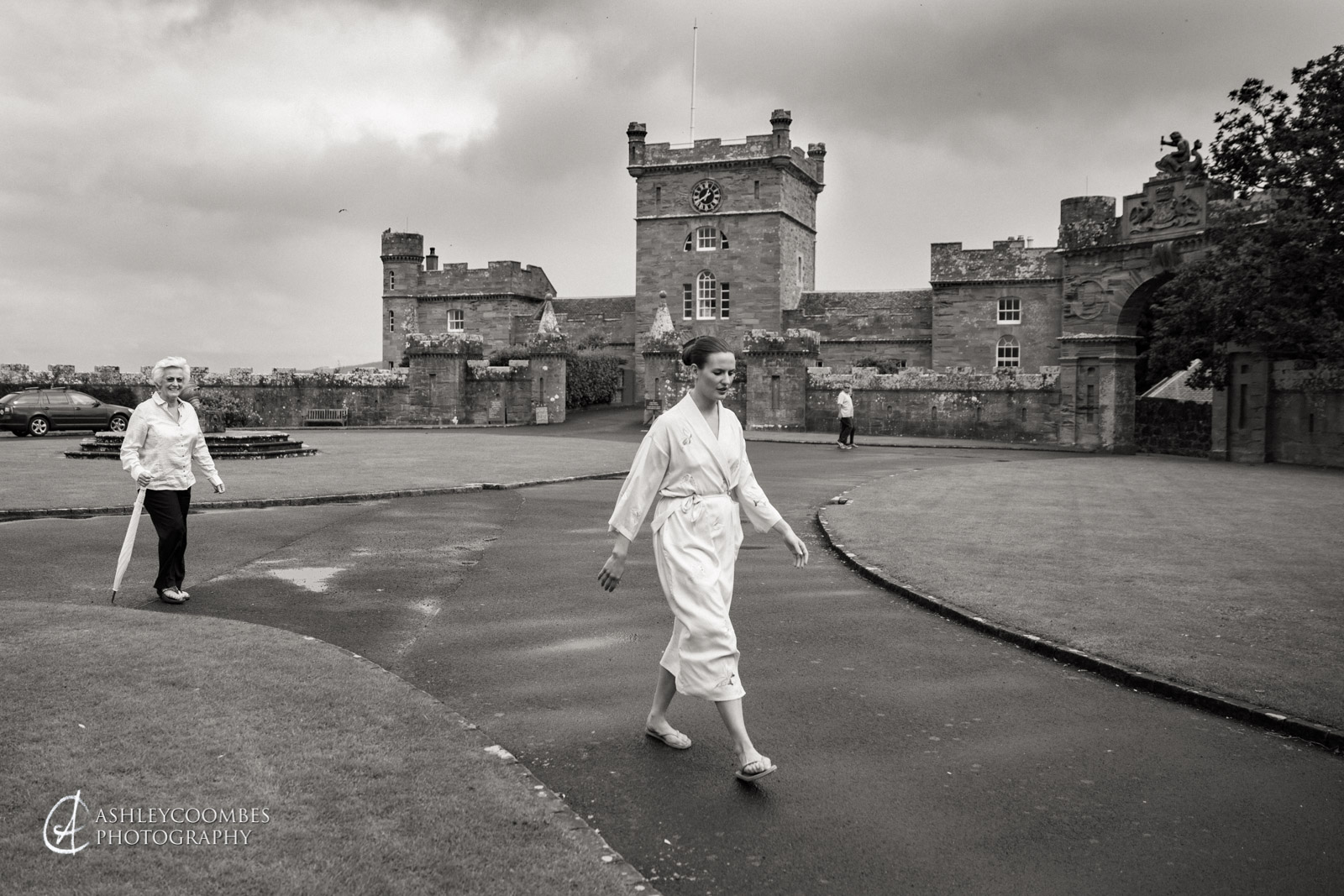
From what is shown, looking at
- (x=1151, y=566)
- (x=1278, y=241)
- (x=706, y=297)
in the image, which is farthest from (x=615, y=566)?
(x=706, y=297)

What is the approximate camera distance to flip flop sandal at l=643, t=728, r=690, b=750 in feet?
16.6

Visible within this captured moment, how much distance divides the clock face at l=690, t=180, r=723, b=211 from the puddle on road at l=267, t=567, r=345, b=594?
1863 inches

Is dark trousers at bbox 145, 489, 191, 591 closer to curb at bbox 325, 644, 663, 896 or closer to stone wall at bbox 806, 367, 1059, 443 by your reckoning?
curb at bbox 325, 644, 663, 896

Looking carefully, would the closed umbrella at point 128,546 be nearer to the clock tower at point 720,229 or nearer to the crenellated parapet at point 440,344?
the crenellated parapet at point 440,344

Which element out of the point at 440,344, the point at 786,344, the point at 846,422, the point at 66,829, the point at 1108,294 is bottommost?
the point at 66,829

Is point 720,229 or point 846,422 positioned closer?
point 846,422

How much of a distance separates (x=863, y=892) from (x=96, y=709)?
372cm

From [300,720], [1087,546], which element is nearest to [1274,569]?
[1087,546]

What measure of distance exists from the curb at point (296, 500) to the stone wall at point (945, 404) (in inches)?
793

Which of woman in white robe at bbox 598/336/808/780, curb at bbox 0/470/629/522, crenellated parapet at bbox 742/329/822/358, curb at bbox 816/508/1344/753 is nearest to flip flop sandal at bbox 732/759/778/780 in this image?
woman in white robe at bbox 598/336/808/780

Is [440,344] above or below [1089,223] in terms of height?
below

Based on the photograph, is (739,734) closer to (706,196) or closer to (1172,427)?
(1172,427)

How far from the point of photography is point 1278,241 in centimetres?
1967

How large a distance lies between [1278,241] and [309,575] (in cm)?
1851
